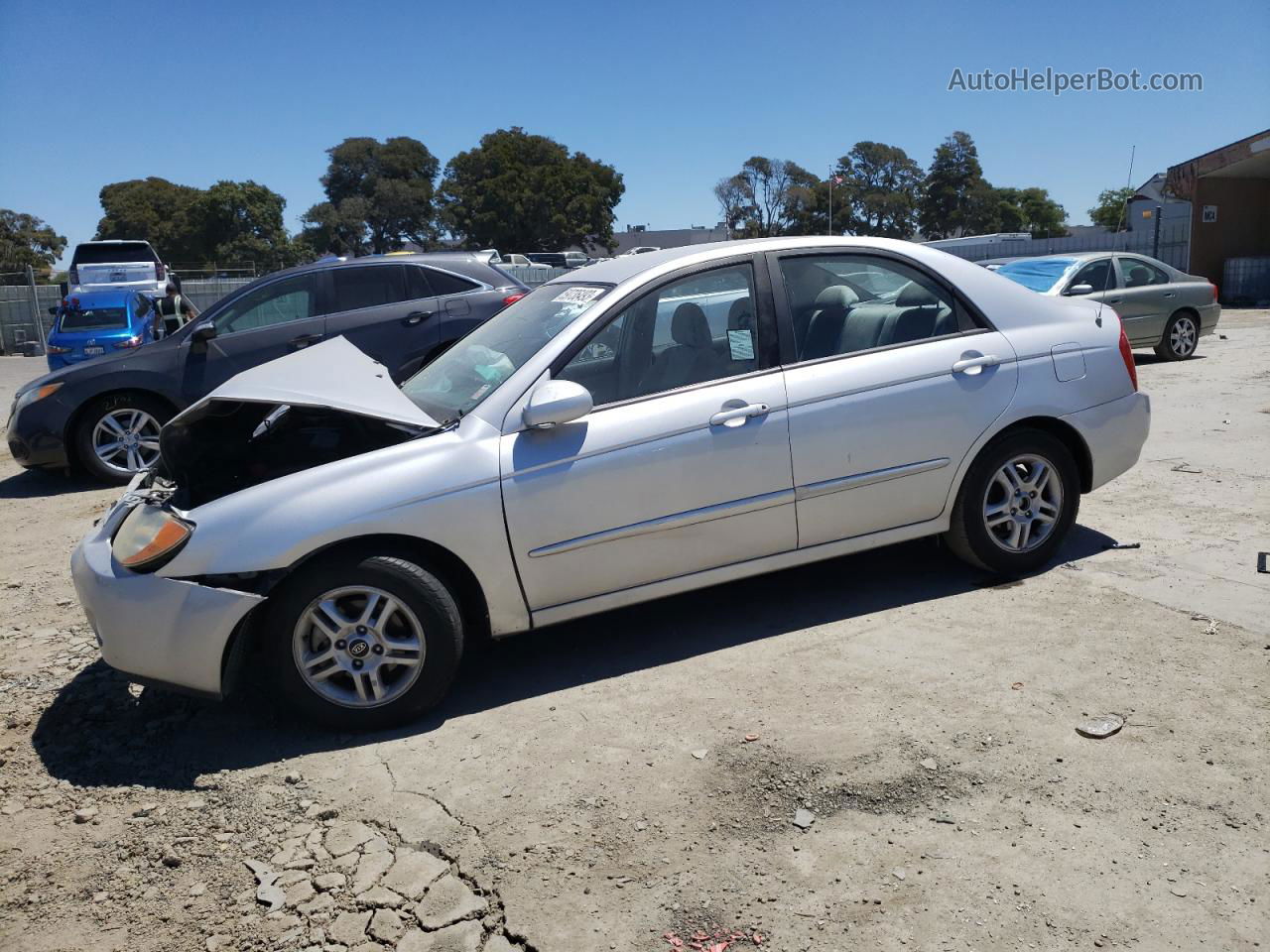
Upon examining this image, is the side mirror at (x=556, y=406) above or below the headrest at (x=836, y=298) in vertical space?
below

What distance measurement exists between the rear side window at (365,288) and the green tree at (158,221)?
65715 millimetres

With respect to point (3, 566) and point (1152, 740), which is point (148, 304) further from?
point (1152, 740)

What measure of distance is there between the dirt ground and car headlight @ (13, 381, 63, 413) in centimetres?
420

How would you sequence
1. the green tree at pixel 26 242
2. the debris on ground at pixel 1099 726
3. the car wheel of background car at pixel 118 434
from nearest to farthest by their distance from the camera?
the debris on ground at pixel 1099 726
the car wheel of background car at pixel 118 434
the green tree at pixel 26 242

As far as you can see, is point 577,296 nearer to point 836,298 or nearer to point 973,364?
point 836,298

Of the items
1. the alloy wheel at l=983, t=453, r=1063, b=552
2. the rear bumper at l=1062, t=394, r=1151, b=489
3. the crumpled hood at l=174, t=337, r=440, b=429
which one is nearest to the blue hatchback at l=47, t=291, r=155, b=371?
the crumpled hood at l=174, t=337, r=440, b=429

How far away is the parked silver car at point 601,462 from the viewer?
12.2ft

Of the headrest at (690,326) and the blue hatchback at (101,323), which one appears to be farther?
the blue hatchback at (101,323)

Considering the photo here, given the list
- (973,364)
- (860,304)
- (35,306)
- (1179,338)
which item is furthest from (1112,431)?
(35,306)

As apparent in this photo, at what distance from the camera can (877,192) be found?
67438mm

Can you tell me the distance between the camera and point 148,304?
16906 millimetres

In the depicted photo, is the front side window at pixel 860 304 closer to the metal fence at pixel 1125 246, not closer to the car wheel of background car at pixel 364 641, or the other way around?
the car wheel of background car at pixel 364 641

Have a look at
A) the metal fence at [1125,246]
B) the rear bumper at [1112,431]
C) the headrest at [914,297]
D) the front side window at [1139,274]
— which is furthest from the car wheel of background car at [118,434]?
the metal fence at [1125,246]

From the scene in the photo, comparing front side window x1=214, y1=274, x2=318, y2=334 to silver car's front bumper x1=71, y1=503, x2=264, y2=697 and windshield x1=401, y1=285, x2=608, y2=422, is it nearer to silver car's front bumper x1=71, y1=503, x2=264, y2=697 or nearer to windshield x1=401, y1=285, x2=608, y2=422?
windshield x1=401, y1=285, x2=608, y2=422
